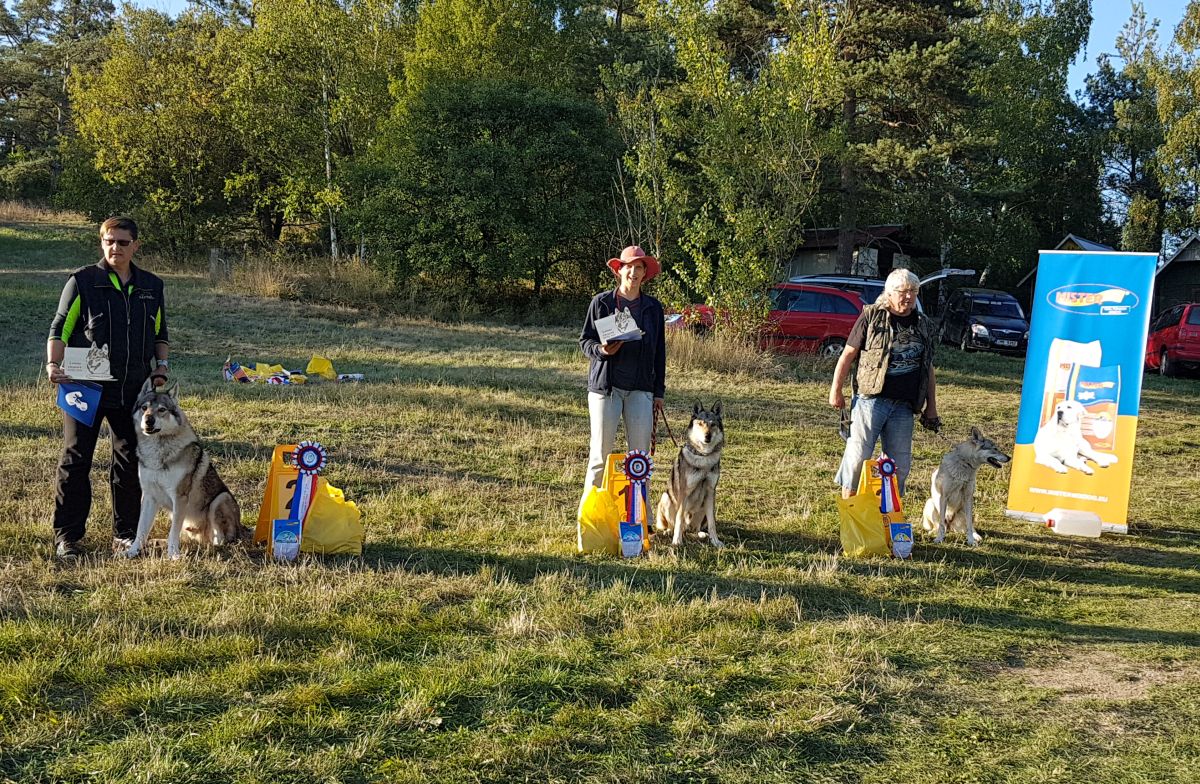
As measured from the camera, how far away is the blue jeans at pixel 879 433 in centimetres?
550

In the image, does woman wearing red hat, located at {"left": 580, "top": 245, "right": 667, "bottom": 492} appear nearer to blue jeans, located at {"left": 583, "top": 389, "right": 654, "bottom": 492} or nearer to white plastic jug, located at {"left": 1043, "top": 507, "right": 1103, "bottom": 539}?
blue jeans, located at {"left": 583, "top": 389, "right": 654, "bottom": 492}

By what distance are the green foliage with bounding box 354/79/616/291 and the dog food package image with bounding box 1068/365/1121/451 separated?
14.0 metres

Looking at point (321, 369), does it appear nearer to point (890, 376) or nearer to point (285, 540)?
point (285, 540)

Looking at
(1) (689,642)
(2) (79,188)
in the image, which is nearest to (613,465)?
(1) (689,642)

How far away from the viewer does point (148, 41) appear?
24703mm

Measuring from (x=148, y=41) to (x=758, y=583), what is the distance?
26584 millimetres

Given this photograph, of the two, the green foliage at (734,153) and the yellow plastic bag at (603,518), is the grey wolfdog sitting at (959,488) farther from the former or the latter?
the green foliage at (734,153)

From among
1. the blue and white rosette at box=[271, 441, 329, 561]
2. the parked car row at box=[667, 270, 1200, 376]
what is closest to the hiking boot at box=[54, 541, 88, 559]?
the blue and white rosette at box=[271, 441, 329, 561]

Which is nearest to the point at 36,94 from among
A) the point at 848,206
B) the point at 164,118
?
the point at 164,118

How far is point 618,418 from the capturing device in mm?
5461

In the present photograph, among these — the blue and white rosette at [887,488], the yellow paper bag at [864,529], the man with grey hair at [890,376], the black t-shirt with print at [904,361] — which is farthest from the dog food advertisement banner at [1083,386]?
the yellow paper bag at [864,529]

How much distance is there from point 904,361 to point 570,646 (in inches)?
113

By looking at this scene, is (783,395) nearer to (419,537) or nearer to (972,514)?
(972,514)

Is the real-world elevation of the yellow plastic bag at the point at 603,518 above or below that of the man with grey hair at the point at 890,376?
below
